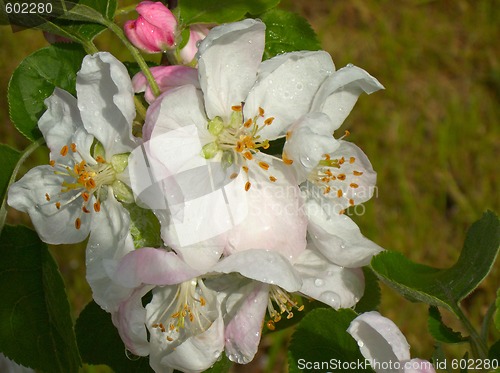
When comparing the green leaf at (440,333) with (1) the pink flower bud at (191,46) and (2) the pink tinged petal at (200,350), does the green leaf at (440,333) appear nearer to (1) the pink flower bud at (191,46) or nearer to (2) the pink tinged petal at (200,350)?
(2) the pink tinged petal at (200,350)

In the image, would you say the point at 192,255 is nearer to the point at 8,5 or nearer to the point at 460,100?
the point at 8,5

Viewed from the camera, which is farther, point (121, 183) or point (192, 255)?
point (121, 183)

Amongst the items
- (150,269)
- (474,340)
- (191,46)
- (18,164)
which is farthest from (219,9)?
(474,340)

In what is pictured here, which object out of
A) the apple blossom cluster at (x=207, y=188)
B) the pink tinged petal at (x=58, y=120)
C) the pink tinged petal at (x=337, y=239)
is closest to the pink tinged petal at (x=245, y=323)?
the apple blossom cluster at (x=207, y=188)

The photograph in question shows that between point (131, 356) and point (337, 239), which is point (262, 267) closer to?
point (337, 239)

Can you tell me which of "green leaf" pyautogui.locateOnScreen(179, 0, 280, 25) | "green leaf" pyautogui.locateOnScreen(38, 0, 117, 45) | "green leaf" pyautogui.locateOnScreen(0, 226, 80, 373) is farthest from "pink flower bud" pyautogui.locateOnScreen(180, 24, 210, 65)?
"green leaf" pyautogui.locateOnScreen(0, 226, 80, 373)

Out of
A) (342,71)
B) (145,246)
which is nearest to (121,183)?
(145,246)

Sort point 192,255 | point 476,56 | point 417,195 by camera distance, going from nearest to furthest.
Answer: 1. point 192,255
2. point 417,195
3. point 476,56
